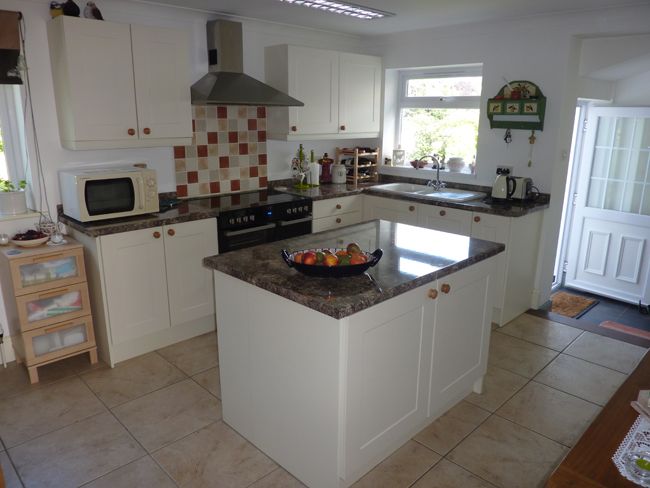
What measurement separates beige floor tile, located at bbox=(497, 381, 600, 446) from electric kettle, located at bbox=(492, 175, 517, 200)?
1569 millimetres

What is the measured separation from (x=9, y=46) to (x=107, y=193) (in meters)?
1.01

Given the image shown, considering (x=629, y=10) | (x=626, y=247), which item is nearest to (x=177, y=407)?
(x=629, y=10)

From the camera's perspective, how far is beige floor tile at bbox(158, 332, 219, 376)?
3.23m

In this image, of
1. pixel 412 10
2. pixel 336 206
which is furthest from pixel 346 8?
pixel 336 206

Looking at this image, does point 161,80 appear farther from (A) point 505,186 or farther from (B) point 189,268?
(A) point 505,186

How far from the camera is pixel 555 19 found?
3682 mm

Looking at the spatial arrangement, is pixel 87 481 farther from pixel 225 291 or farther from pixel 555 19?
pixel 555 19

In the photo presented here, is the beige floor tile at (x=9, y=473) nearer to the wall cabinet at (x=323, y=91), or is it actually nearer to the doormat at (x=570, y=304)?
the wall cabinet at (x=323, y=91)

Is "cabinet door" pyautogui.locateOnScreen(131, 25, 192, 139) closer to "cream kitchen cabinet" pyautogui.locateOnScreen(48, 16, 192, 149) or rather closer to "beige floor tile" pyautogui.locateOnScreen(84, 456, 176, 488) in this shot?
"cream kitchen cabinet" pyautogui.locateOnScreen(48, 16, 192, 149)

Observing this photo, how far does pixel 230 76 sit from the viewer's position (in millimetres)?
3768

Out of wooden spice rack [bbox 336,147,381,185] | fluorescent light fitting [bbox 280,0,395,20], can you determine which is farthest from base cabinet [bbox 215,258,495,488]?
wooden spice rack [bbox 336,147,381,185]

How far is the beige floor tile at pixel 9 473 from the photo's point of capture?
7.20ft

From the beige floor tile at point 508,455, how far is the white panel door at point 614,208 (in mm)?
2968

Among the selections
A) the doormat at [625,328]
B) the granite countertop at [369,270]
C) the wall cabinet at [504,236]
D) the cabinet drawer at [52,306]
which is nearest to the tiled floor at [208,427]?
the cabinet drawer at [52,306]
